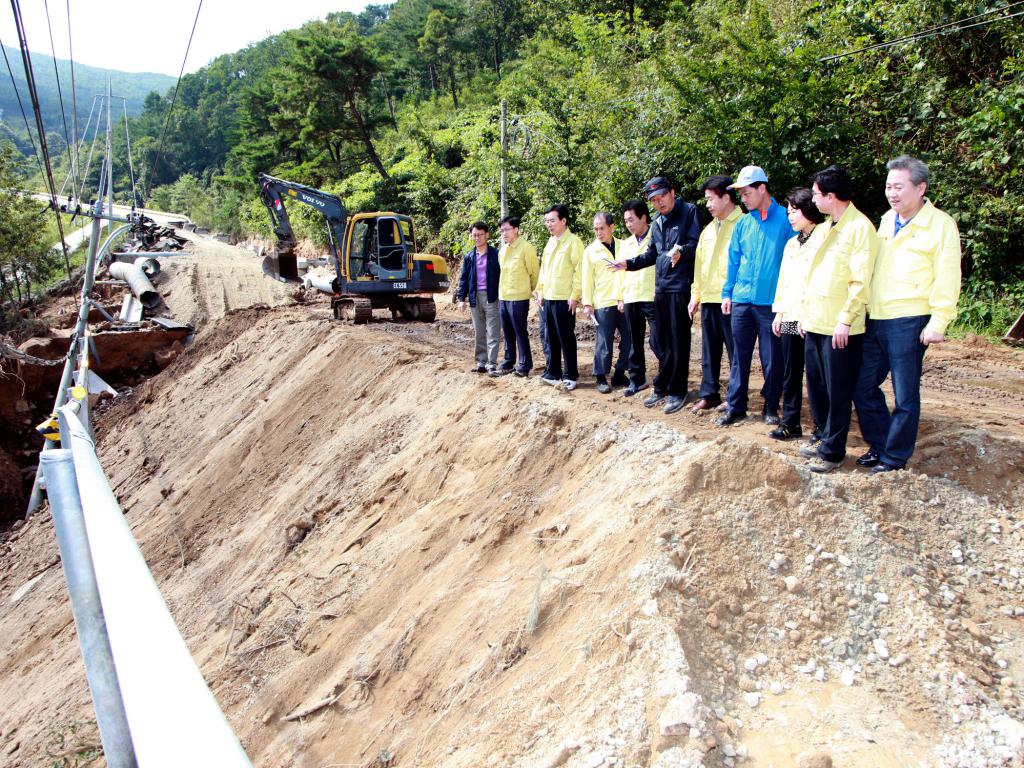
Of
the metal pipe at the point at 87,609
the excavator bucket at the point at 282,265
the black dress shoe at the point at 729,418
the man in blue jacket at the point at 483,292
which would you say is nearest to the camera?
the metal pipe at the point at 87,609

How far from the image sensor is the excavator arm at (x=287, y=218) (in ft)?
53.9

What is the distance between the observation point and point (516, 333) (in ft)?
26.4

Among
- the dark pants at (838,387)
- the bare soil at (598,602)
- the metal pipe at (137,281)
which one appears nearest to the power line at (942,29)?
the bare soil at (598,602)

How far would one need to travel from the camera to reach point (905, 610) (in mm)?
3471

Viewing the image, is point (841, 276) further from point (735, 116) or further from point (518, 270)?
point (735, 116)

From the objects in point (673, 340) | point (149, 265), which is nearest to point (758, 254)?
point (673, 340)

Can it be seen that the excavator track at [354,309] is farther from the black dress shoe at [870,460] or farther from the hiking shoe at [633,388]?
the black dress shoe at [870,460]

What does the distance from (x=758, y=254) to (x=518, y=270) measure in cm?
286

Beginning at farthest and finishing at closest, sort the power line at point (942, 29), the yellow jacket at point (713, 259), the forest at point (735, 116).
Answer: the forest at point (735, 116) → the power line at point (942, 29) → the yellow jacket at point (713, 259)

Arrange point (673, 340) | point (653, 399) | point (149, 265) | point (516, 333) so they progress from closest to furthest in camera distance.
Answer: point (673, 340), point (653, 399), point (516, 333), point (149, 265)

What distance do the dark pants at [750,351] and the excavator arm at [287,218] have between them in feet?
37.1

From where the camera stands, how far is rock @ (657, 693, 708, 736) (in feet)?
9.27

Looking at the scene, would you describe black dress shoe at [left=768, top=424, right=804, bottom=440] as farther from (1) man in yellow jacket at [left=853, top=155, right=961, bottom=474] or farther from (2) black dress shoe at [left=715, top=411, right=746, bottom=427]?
(1) man in yellow jacket at [left=853, top=155, right=961, bottom=474]

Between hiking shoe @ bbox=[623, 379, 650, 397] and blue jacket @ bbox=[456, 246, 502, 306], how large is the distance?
75.8 inches
